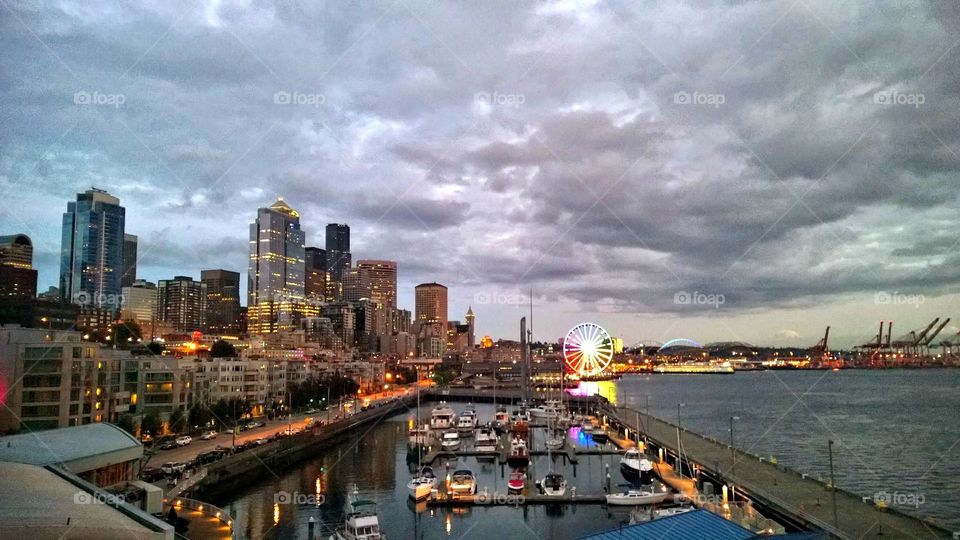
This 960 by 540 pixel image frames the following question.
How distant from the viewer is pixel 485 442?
40.7 m

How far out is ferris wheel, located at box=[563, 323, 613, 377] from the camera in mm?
65250

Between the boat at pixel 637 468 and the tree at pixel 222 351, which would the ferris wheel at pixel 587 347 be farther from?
the tree at pixel 222 351

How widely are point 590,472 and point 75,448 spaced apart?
77.2 feet

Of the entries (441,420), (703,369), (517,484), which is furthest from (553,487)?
(703,369)

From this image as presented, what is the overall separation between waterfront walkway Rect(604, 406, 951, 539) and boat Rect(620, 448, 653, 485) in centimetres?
197

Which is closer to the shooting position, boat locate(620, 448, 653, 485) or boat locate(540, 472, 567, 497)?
boat locate(540, 472, 567, 497)

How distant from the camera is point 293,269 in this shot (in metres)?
191

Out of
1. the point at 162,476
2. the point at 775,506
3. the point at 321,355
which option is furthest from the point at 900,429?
the point at 321,355

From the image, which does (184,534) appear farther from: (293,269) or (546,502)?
(293,269)

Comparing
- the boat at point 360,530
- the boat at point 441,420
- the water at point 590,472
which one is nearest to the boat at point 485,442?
the water at point 590,472

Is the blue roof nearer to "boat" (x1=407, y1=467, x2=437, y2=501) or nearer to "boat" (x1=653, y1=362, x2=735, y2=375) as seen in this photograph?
"boat" (x1=407, y1=467, x2=437, y2=501)

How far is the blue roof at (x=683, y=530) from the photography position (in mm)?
10867

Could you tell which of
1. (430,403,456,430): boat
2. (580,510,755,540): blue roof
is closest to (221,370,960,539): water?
(430,403,456,430): boat

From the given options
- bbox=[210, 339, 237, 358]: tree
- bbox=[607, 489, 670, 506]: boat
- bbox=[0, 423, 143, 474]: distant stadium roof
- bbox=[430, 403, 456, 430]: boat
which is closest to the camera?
bbox=[0, 423, 143, 474]: distant stadium roof
